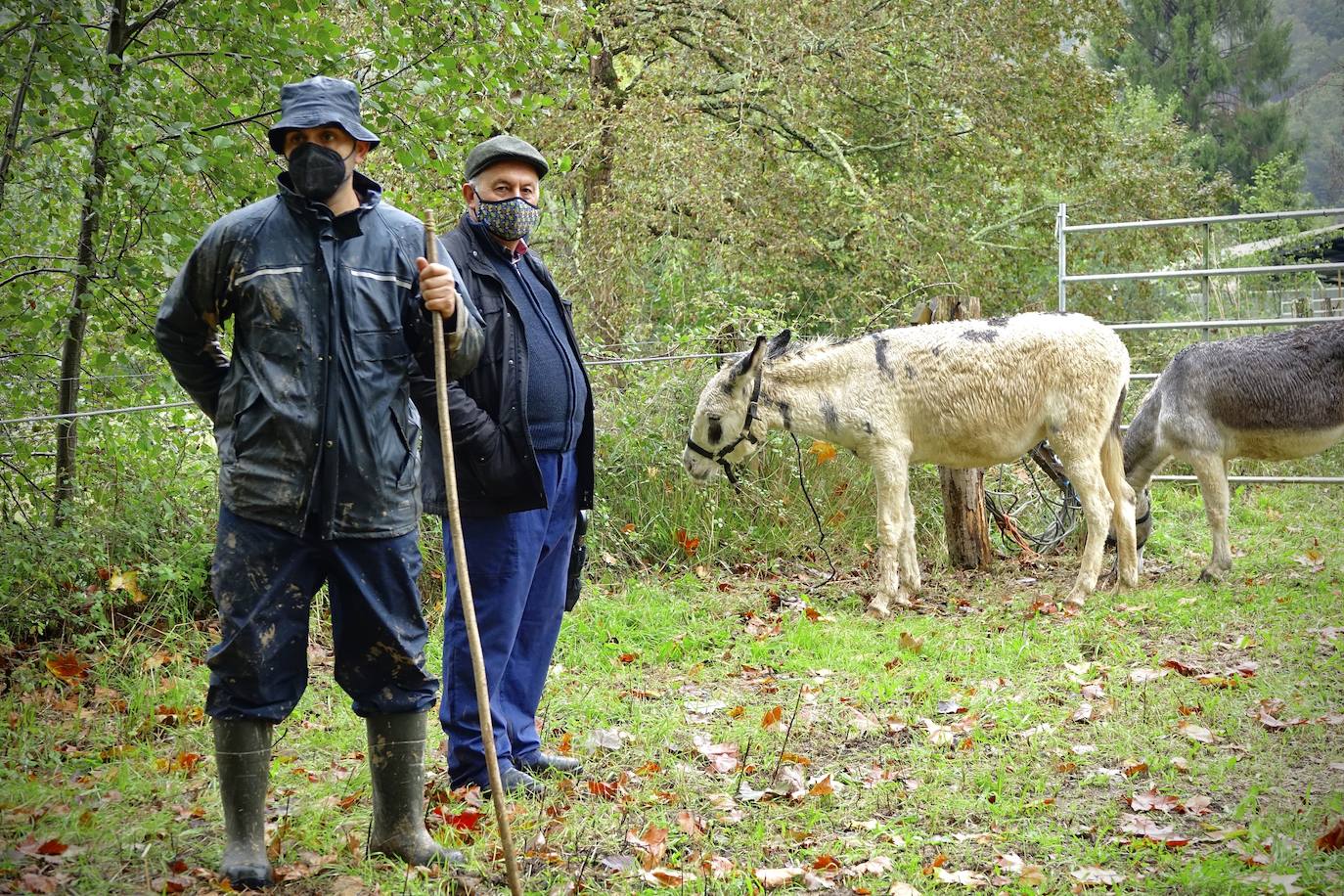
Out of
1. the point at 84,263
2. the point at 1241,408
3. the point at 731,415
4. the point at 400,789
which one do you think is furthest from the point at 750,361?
the point at 400,789

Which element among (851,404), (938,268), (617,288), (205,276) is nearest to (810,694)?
(851,404)

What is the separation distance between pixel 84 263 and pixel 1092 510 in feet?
21.7

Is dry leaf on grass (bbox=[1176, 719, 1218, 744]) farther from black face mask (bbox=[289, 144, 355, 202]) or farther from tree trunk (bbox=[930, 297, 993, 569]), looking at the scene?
black face mask (bbox=[289, 144, 355, 202])

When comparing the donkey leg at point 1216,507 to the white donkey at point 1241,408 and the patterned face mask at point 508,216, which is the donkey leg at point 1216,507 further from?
the patterned face mask at point 508,216

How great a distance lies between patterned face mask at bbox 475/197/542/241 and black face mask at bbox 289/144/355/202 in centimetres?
89

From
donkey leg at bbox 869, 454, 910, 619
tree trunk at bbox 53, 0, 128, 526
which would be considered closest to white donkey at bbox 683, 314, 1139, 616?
donkey leg at bbox 869, 454, 910, 619

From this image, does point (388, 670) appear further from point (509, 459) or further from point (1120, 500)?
point (1120, 500)

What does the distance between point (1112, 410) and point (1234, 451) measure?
1.20 meters

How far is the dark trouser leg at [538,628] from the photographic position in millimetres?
4617

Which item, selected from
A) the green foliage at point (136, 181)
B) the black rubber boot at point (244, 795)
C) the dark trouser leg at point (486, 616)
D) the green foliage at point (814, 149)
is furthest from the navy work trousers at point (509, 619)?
the green foliage at point (814, 149)

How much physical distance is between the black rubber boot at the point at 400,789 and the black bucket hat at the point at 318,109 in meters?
1.87

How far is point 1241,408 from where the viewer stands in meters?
8.40

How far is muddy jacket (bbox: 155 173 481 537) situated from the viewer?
345 cm

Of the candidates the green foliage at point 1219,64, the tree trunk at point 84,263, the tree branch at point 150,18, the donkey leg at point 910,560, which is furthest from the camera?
the green foliage at point 1219,64
